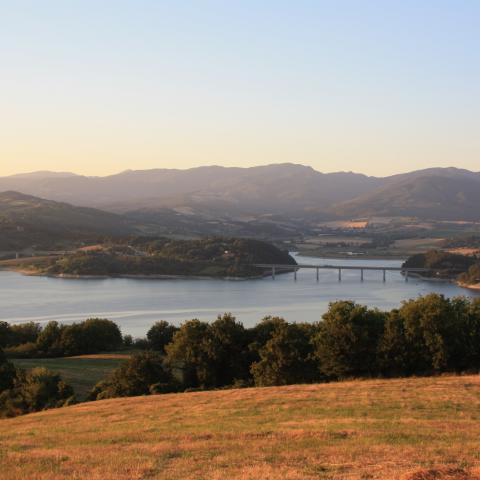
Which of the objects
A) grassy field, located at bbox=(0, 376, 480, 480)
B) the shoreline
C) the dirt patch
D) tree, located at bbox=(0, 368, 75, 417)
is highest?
the dirt patch

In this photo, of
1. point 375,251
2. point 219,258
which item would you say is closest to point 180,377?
point 219,258

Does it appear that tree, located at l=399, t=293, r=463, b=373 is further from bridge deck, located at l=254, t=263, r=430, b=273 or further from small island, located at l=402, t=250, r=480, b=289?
bridge deck, located at l=254, t=263, r=430, b=273

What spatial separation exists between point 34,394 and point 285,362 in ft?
22.5

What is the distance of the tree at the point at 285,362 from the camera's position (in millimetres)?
21219

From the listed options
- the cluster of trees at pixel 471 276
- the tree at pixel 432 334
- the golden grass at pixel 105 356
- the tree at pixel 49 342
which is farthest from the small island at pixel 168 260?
the tree at pixel 432 334

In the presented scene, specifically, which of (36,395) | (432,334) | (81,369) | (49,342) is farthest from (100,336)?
(432,334)

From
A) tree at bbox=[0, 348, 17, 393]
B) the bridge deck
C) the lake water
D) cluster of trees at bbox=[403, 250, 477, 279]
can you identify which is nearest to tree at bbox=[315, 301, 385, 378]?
tree at bbox=[0, 348, 17, 393]

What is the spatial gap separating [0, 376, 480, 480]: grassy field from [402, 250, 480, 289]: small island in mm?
67298

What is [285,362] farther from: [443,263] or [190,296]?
[443,263]

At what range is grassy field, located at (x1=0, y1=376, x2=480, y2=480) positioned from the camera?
8.99 m

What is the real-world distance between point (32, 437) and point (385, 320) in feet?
44.5

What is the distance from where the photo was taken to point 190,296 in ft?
226

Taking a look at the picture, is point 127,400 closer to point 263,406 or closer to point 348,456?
point 263,406

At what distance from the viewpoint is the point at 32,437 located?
1284 cm
